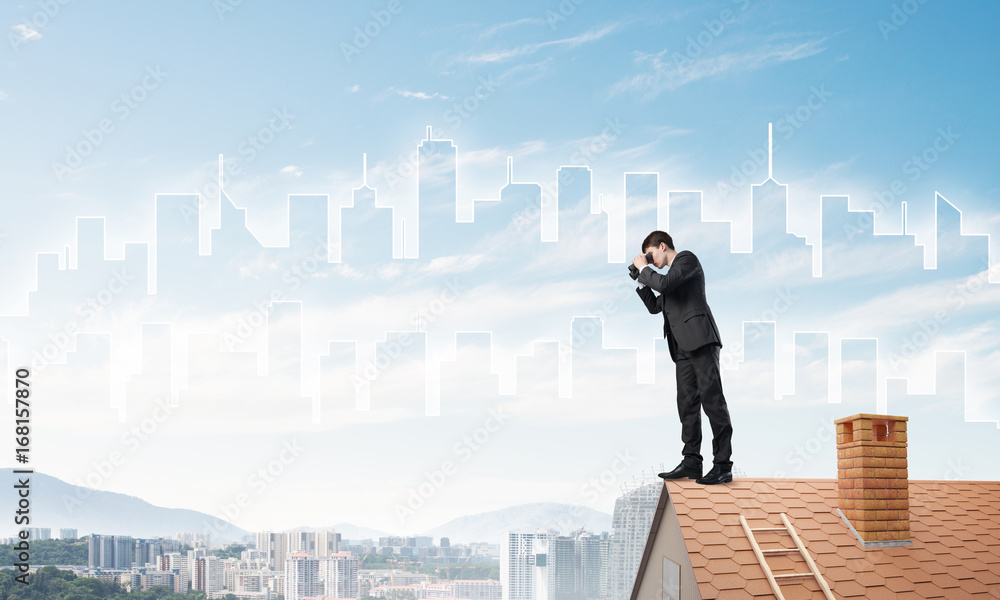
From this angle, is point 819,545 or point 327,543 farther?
point 327,543

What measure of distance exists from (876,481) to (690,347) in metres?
2.42

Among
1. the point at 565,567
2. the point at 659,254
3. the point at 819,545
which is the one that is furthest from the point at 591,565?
the point at 659,254

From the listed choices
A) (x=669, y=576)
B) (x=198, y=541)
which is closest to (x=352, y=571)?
(x=198, y=541)

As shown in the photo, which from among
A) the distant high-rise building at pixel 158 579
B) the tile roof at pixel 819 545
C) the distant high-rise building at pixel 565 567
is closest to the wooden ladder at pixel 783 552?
the tile roof at pixel 819 545

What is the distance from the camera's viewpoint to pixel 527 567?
108 feet

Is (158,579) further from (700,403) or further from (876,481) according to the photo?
(876,481)

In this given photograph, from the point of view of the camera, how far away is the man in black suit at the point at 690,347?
22.2ft

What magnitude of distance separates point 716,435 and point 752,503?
0.82m

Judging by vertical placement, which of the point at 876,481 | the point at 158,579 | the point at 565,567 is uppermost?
the point at 876,481

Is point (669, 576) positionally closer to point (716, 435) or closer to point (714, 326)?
point (716, 435)

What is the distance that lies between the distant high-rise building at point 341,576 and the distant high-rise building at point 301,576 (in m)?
0.69

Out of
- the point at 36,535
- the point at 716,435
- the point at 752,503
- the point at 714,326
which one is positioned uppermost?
the point at 714,326

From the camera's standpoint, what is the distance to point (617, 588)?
20.4m

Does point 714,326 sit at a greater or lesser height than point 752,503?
greater
